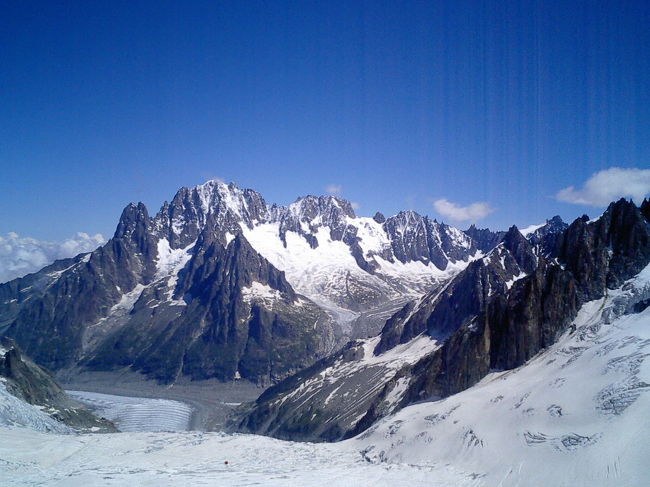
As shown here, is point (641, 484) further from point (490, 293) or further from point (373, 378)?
point (490, 293)

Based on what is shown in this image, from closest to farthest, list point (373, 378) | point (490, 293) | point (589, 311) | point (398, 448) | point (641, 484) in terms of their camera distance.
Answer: point (641, 484) → point (398, 448) → point (589, 311) → point (373, 378) → point (490, 293)

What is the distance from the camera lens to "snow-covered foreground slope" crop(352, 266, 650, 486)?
1885 inches

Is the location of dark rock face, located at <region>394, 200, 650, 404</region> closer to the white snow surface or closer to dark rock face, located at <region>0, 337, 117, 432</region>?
the white snow surface

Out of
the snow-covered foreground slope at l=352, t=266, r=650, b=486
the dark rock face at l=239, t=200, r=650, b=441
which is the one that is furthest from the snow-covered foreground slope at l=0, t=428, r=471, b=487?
the dark rock face at l=239, t=200, r=650, b=441

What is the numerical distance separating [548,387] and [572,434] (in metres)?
14.2

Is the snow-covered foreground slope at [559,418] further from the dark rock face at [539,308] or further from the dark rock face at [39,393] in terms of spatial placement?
the dark rock face at [39,393]

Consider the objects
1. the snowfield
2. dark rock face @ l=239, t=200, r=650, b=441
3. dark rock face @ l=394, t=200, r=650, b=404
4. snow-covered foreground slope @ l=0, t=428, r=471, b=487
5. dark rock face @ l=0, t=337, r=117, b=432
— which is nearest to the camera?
the snowfield

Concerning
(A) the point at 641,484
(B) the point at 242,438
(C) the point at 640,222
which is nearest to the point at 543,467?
(A) the point at 641,484

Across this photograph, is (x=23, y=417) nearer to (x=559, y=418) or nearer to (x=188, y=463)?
(x=188, y=463)

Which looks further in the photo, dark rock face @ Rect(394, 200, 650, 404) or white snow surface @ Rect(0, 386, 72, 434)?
white snow surface @ Rect(0, 386, 72, 434)

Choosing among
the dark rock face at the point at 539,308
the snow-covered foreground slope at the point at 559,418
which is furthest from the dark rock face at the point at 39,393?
the dark rock face at the point at 539,308

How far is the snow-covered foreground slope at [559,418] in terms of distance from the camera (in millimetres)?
47875

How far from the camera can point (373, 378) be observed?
166250 mm

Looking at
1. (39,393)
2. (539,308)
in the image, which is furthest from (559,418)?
(39,393)
